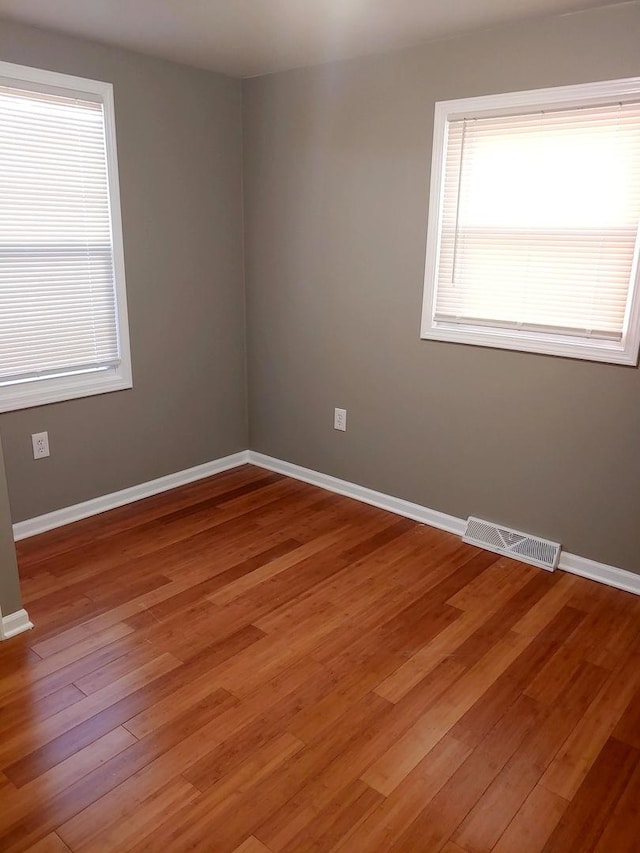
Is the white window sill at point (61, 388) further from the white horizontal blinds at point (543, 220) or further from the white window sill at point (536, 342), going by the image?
the white horizontal blinds at point (543, 220)

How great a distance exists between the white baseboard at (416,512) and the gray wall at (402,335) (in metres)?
0.05

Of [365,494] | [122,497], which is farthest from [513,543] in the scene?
[122,497]

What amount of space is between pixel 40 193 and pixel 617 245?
97.4 inches

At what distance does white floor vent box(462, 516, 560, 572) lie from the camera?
2.89m

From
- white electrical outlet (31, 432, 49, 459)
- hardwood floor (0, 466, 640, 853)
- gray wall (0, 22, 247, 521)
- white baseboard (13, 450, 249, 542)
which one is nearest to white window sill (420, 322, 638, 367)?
hardwood floor (0, 466, 640, 853)

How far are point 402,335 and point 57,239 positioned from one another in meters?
1.70

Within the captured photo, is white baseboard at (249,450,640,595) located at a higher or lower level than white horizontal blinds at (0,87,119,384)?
lower

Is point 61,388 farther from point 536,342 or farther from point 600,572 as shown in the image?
point 600,572

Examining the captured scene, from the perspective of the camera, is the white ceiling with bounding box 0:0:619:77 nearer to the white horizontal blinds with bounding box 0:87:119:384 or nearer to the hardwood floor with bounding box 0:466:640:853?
the white horizontal blinds with bounding box 0:87:119:384

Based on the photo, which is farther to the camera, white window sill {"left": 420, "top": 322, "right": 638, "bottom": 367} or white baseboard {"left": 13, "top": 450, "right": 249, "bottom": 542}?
white baseboard {"left": 13, "top": 450, "right": 249, "bottom": 542}

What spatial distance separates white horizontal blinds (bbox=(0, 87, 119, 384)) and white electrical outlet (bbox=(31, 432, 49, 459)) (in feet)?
0.94

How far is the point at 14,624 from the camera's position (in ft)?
7.73

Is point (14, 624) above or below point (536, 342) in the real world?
below

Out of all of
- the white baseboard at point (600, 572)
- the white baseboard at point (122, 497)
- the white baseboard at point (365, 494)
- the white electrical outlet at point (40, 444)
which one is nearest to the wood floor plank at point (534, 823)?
the white baseboard at point (600, 572)
